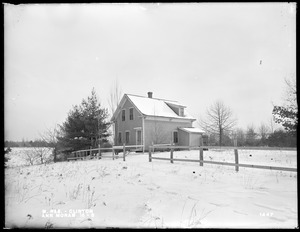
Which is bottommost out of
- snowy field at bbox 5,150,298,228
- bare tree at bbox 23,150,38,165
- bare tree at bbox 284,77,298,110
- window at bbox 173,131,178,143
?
bare tree at bbox 23,150,38,165

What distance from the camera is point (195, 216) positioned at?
11.0 feet

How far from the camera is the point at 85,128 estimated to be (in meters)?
20.4

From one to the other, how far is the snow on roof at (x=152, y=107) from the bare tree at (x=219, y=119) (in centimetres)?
827

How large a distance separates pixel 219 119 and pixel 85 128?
68.4ft

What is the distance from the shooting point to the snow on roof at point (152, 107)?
836 inches

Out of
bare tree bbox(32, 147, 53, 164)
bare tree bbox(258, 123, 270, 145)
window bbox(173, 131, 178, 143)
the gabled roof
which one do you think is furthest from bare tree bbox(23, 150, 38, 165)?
bare tree bbox(258, 123, 270, 145)

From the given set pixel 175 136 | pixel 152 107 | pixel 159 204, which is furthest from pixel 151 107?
pixel 159 204

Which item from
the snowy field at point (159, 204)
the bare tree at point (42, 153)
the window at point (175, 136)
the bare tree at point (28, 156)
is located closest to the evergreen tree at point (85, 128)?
the bare tree at point (42, 153)

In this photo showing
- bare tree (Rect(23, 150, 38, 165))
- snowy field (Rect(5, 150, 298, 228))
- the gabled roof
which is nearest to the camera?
snowy field (Rect(5, 150, 298, 228))

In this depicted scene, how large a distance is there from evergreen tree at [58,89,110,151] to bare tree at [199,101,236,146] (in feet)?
59.1

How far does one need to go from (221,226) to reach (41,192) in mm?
4010

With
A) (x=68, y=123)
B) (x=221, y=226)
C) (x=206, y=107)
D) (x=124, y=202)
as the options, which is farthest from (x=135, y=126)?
(x=221, y=226)

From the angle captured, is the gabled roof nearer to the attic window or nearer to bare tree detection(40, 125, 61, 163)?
the attic window

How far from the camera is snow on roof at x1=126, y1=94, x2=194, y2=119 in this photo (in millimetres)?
21247
